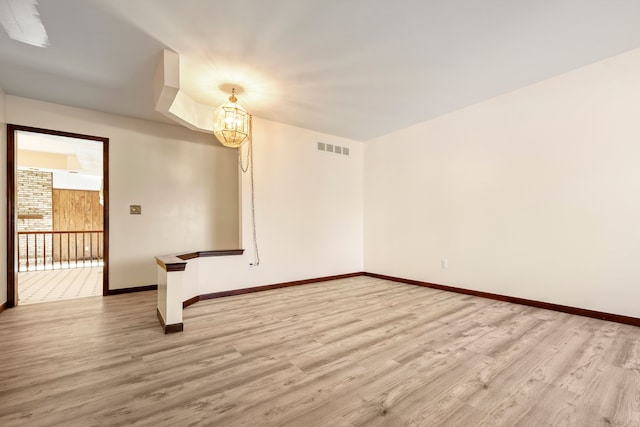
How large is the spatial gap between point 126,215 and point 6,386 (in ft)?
10.1

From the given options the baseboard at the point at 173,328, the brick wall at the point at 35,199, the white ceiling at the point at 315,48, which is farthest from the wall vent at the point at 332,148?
the brick wall at the point at 35,199

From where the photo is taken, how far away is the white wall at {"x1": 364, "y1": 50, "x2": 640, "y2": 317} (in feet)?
9.93

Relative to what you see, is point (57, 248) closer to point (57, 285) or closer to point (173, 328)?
point (57, 285)

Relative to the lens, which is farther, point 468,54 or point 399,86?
point 399,86

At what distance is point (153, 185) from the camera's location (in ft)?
15.7

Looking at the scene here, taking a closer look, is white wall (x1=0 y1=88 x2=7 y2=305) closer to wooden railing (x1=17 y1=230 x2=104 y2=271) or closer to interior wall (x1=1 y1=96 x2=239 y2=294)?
interior wall (x1=1 y1=96 x2=239 y2=294)

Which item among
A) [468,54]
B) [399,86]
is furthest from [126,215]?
[468,54]

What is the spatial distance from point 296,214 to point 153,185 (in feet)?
8.27

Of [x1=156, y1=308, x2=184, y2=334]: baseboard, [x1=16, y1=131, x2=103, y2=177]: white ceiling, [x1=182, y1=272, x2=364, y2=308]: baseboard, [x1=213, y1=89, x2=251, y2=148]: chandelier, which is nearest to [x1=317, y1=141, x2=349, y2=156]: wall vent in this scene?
[x1=213, y1=89, x2=251, y2=148]: chandelier

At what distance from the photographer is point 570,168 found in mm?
3357

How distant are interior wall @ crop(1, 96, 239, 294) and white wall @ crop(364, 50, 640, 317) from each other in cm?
354

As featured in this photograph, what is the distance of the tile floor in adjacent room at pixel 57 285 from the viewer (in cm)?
421

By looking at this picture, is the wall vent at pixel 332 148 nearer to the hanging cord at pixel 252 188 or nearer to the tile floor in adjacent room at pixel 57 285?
the hanging cord at pixel 252 188

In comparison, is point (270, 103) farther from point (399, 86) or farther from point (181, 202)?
point (181, 202)
